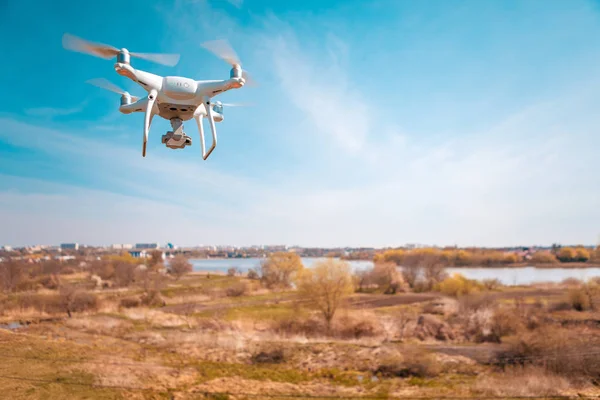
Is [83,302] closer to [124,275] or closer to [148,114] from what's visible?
[124,275]

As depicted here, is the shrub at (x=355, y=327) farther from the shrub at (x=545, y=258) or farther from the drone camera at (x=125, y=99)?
the shrub at (x=545, y=258)

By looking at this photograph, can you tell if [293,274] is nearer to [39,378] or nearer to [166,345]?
[166,345]

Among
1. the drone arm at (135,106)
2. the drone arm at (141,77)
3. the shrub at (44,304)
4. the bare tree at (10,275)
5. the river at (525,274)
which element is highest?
the drone arm at (141,77)

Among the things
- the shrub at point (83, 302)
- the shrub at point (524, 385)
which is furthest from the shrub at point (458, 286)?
the shrub at point (83, 302)

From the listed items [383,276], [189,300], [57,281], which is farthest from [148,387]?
[383,276]

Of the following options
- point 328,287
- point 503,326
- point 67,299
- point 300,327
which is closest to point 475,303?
point 503,326

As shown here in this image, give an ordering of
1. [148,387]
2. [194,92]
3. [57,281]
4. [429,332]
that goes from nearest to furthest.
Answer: [194,92]
[148,387]
[429,332]
[57,281]
